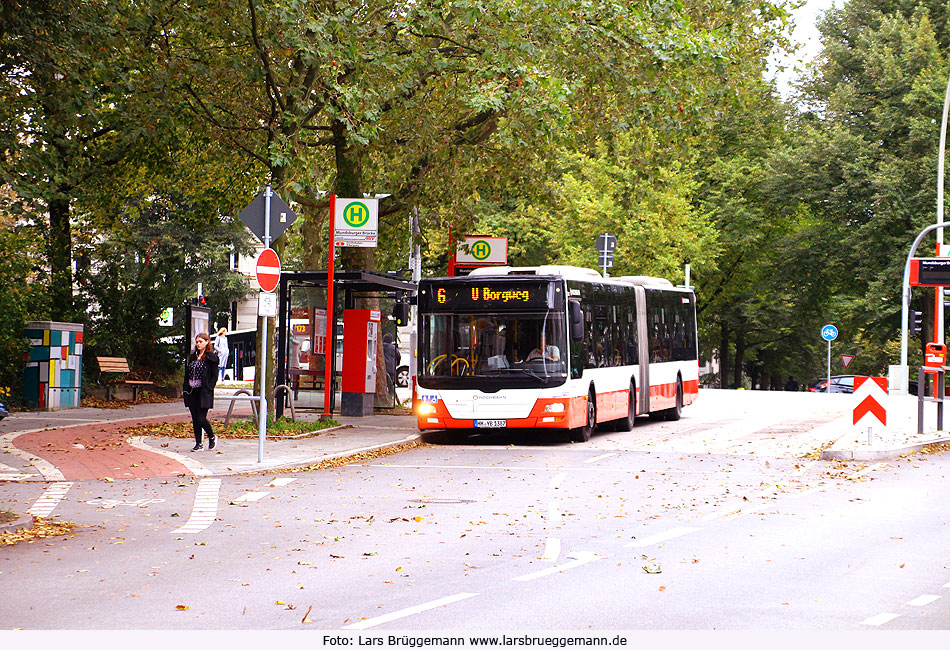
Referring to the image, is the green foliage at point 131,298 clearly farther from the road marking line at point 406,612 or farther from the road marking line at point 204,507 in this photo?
the road marking line at point 406,612

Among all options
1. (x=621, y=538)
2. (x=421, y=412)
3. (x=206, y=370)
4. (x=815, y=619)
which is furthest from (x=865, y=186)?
(x=815, y=619)

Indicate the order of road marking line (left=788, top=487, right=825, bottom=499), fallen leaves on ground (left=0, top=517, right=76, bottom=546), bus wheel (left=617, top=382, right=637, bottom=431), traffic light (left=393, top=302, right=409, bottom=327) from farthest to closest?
bus wheel (left=617, top=382, right=637, bottom=431) < traffic light (left=393, top=302, right=409, bottom=327) < road marking line (left=788, top=487, right=825, bottom=499) < fallen leaves on ground (left=0, top=517, right=76, bottom=546)

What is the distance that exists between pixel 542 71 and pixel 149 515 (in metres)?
11.9

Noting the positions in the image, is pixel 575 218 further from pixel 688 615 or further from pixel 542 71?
pixel 688 615

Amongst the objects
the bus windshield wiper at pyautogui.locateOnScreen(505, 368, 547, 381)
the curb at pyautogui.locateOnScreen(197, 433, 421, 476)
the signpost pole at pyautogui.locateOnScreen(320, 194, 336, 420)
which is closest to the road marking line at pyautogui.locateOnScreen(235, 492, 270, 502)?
the curb at pyautogui.locateOnScreen(197, 433, 421, 476)

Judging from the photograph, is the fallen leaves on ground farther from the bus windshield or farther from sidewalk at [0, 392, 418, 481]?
the bus windshield

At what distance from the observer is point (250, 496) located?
568 inches

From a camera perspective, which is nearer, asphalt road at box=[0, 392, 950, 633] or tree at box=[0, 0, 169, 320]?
asphalt road at box=[0, 392, 950, 633]

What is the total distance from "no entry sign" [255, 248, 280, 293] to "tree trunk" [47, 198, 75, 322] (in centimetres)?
1490

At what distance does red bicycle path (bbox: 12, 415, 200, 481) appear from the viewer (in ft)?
54.1

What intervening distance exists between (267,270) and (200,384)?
2.32 m

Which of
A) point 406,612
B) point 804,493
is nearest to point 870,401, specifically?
point 804,493

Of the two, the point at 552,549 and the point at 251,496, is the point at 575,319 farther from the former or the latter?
the point at 552,549

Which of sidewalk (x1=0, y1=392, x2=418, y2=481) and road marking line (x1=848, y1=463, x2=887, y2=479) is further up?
sidewalk (x1=0, y1=392, x2=418, y2=481)
